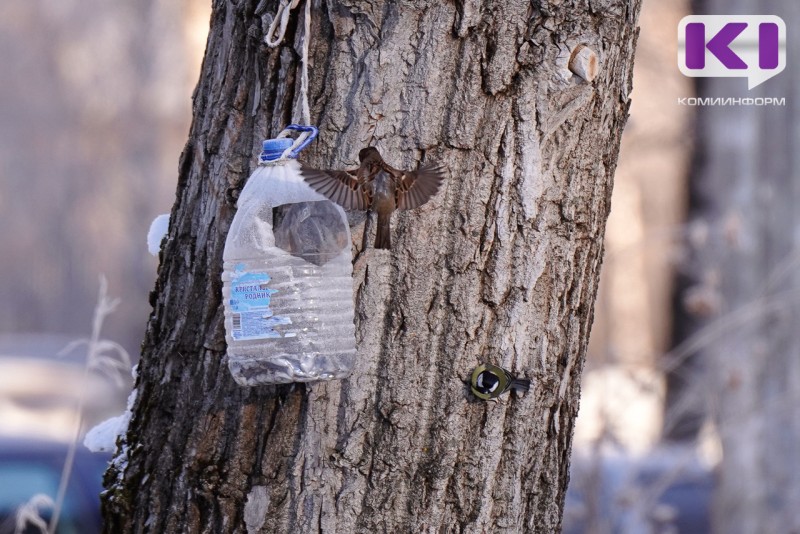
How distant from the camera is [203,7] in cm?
1191

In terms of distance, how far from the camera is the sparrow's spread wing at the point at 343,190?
53.7 inches

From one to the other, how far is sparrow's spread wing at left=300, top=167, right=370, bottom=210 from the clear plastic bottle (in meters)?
0.07

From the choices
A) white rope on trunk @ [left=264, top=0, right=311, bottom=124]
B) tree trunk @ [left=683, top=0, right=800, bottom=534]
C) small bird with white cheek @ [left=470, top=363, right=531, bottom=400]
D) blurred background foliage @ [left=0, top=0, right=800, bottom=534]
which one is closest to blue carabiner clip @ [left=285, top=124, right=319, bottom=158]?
white rope on trunk @ [left=264, top=0, right=311, bottom=124]

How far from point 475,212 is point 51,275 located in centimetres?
1529

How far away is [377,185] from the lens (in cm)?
138

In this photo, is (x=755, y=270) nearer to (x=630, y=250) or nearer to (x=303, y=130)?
(x=630, y=250)

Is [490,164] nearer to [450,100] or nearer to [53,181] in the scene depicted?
[450,100]

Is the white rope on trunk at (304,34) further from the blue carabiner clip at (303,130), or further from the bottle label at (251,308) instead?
the bottle label at (251,308)

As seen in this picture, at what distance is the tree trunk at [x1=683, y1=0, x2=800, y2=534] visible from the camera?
482 cm

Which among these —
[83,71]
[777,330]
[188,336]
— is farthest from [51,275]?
[188,336]

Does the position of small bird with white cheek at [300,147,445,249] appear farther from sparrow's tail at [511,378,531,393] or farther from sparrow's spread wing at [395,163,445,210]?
sparrow's tail at [511,378,531,393]

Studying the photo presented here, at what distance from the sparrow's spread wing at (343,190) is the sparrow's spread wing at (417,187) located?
0.06 meters

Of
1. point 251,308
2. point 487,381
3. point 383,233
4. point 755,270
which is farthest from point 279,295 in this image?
point 755,270

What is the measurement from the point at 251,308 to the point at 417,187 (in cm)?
32
